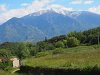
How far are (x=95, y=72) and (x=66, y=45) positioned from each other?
13566 cm

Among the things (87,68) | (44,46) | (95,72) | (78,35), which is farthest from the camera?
(78,35)

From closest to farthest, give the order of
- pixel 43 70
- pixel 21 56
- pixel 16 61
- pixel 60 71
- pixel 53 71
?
pixel 60 71 → pixel 53 71 → pixel 43 70 → pixel 16 61 → pixel 21 56

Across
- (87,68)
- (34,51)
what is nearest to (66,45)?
(34,51)

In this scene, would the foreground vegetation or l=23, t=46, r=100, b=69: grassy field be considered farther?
the foreground vegetation

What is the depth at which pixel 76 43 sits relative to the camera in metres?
149

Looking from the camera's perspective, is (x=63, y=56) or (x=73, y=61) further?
(x=63, y=56)

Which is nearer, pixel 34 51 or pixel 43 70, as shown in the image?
pixel 43 70

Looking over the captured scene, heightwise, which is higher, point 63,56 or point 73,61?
point 73,61

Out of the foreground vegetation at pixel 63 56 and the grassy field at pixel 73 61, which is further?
the foreground vegetation at pixel 63 56

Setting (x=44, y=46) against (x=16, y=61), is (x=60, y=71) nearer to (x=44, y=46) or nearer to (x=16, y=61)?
(x=16, y=61)

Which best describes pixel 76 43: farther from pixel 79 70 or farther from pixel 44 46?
pixel 79 70

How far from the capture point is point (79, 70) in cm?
2198

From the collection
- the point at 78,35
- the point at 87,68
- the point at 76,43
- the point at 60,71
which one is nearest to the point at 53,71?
the point at 60,71

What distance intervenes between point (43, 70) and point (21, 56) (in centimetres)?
10599
